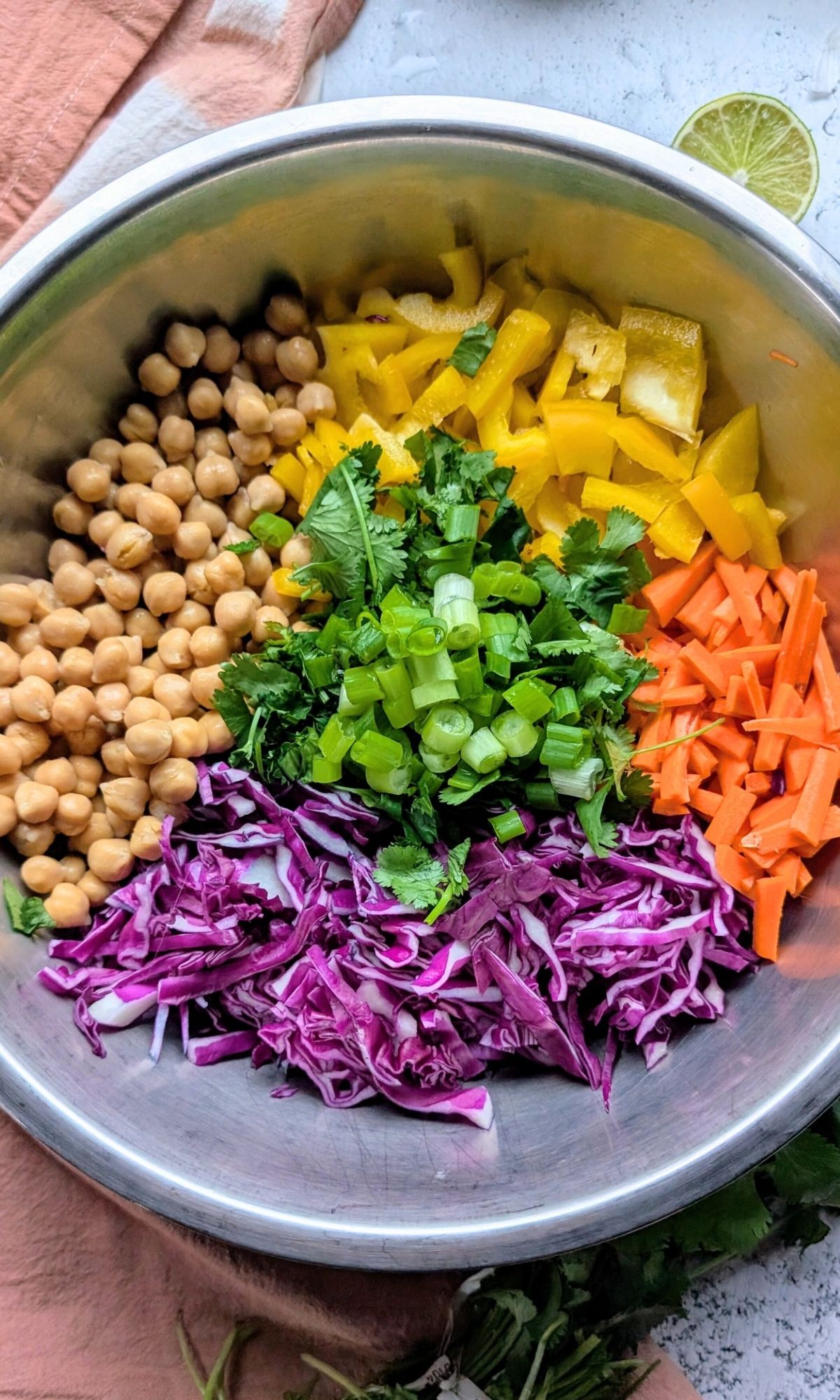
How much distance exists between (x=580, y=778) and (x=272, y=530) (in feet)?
2.70

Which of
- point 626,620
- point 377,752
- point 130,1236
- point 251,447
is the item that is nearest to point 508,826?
point 377,752

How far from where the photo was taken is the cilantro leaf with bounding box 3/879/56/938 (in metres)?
1.95

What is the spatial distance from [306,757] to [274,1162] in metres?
0.73

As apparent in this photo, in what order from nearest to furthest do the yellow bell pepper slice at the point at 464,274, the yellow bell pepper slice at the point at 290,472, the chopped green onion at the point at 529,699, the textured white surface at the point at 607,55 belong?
the chopped green onion at the point at 529,699, the yellow bell pepper slice at the point at 464,274, the yellow bell pepper slice at the point at 290,472, the textured white surface at the point at 607,55

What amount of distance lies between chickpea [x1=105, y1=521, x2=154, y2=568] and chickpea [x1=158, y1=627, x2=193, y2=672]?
17 cm

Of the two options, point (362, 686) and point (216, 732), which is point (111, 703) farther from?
point (362, 686)

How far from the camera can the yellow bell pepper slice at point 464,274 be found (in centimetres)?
206

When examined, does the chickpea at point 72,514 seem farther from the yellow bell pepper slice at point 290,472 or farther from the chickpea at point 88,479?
the yellow bell pepper slice at point 290,472

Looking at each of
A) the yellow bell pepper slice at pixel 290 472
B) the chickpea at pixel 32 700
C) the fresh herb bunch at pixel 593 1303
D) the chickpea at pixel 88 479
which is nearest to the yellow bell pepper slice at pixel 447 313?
the yellow bell pepper slice at pixel 290 472

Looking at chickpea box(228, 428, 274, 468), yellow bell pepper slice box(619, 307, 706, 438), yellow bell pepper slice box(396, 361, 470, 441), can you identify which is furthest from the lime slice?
chickpea box(228, 428, 274, 468)

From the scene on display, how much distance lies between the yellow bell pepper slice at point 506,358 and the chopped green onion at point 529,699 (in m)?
0.59

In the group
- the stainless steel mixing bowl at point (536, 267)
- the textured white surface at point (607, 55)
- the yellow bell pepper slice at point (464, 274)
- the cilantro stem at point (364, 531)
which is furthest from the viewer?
the textured white surface at point (607, 55)

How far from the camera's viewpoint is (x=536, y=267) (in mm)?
2072

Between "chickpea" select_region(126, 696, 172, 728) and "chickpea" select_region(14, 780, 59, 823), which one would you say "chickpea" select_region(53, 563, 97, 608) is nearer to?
"chickpea" select_region(126, 696, 172, 728)
